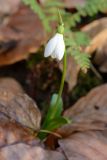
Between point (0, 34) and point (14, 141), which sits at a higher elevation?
point (0, 34)

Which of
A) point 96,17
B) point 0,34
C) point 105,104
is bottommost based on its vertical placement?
Answer: point 105,104

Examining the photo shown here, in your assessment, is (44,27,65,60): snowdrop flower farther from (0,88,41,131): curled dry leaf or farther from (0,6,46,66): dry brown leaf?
(0,6,46,66): dry brown leaf

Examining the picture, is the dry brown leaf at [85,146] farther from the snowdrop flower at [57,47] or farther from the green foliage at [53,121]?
the snowdrop flower at [57,47]

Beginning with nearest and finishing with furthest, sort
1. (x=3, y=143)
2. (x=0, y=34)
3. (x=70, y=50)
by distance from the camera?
(x=3, y=143) → (x=70, y=50) → (x=0, y=34)

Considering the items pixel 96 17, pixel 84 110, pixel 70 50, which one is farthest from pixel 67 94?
pixel 96 17

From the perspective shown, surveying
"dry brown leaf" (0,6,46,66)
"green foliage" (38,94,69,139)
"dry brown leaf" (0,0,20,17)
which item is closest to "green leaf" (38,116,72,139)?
"green foliage" (38,94,69,139)

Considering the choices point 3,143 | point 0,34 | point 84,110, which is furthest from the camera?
point 0,34

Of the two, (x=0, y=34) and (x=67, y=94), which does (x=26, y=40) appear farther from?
(x=67, y=94)

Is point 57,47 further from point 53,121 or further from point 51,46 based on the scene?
point 53,121
